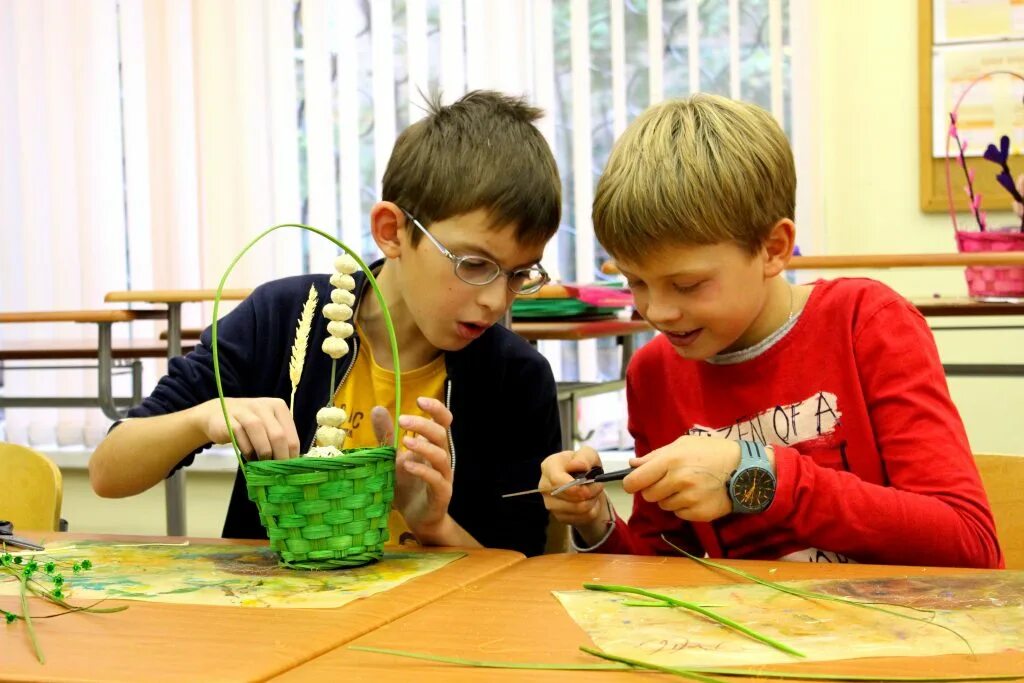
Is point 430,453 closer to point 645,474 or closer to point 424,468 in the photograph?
point 424,468

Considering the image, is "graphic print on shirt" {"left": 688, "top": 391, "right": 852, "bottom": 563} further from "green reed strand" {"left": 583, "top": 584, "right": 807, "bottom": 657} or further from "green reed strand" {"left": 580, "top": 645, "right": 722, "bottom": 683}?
"green reed strand" {"left": 580, "top": 645, "right": 722, "bottom": 683}

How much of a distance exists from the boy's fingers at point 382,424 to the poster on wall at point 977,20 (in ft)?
9.17

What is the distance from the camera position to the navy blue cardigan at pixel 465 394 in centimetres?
147

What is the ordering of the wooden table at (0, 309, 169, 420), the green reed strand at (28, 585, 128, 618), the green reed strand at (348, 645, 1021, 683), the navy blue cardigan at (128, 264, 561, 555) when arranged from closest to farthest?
the green reed strand at (348, 645, 1021, 683), the green reed strand at (28, 585, 128, 618), the navy blue cardigan at (128, 264, 561, 555), the wooden table at (0, 309, 169, 420)

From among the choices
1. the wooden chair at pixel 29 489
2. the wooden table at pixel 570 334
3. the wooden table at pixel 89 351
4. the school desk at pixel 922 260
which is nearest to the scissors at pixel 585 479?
the wooden chair at pixel 29 489

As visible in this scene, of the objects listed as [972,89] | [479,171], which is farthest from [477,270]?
[972,89]

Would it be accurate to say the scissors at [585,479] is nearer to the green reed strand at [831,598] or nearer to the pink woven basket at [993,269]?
the green reed strand at [831,598]

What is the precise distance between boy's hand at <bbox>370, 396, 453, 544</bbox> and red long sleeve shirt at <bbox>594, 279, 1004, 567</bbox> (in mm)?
209

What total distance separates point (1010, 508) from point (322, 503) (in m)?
0.83

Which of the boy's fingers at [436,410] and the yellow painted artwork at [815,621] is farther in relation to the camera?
the boy's fingers at [436,410]

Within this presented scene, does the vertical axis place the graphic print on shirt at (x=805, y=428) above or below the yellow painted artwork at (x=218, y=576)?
above

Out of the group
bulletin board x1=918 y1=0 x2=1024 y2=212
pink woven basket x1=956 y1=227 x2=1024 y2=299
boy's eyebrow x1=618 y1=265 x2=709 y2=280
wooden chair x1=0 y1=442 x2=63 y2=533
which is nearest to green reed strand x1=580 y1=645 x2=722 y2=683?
boy's eyebrow x1=618 y1=265 x2=709 y2=280

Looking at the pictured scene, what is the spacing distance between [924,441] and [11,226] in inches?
140

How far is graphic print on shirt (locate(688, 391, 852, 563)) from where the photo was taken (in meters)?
1.31
